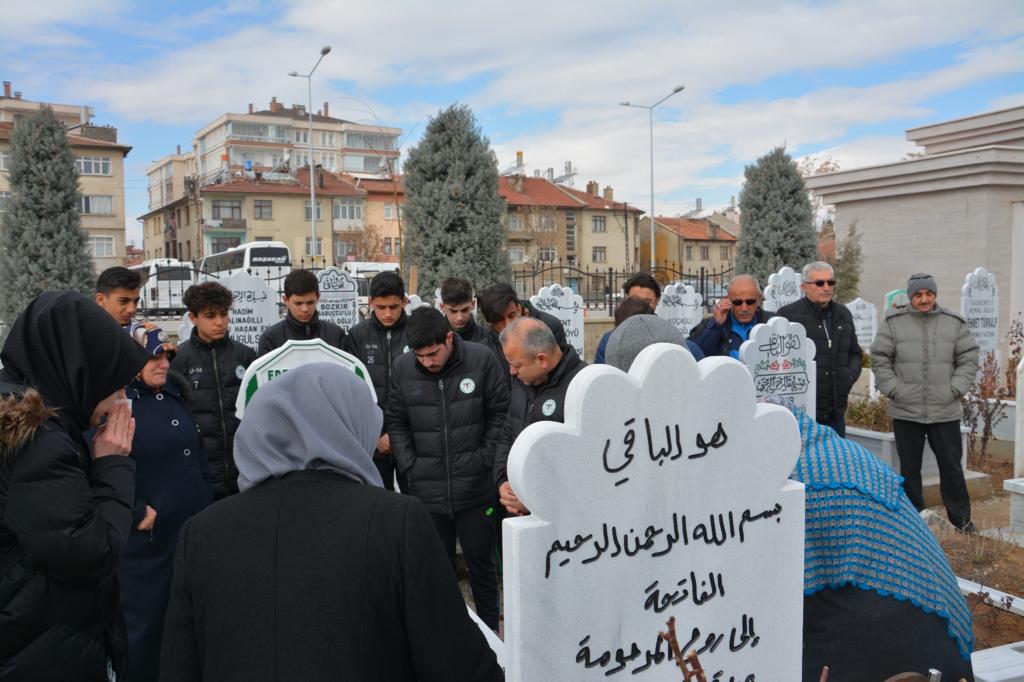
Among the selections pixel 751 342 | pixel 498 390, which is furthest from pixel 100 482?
pixel 751 342

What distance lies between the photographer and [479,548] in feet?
14.6

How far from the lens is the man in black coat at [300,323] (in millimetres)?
5742

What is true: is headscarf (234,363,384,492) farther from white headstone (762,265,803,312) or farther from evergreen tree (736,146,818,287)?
evergreen tree (736,146,818,287)

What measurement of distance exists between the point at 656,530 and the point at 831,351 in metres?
5.20

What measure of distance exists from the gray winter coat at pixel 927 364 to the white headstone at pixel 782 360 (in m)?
0.53

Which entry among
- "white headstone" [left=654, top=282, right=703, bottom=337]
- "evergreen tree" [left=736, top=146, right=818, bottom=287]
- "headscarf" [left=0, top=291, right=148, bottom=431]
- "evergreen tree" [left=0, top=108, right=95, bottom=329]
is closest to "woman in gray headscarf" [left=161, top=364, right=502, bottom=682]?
"headscarf" [left=0, top=291, right=148, bottom=431]

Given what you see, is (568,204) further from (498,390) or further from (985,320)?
(498,390)

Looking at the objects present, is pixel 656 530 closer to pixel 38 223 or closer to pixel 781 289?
pixel 781 289

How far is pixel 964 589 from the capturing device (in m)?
4.43

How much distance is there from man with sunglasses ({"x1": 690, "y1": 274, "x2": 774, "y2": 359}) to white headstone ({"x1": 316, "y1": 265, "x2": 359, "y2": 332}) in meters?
5.22

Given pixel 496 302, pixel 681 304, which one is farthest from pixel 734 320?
pixel 681 304

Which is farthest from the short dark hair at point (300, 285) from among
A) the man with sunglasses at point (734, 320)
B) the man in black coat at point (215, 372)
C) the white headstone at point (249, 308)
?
the white headstone at point (249, 308)

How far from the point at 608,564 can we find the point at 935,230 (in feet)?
47.5

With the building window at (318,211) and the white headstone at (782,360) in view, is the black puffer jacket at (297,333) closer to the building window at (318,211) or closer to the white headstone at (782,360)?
the white headstone at (782,360)
